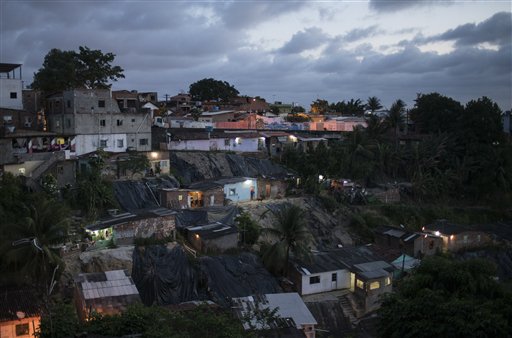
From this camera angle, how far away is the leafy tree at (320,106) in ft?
248

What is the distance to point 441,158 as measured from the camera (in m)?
47.4

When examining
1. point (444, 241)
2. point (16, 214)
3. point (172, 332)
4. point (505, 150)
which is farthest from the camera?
point (505, 150)

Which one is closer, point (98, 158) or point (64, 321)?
point (64, 321)

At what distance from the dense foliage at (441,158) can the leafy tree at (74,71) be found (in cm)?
1842

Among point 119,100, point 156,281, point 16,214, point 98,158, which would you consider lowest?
point 156,281

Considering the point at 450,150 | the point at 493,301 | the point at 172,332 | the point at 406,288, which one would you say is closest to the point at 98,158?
the point at 172,332

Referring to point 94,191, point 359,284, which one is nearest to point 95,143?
point 94,191

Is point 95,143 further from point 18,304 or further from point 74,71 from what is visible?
point 18,304

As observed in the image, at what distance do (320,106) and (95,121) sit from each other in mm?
48162

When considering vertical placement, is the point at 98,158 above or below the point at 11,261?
above

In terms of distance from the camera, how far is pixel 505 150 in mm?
45938

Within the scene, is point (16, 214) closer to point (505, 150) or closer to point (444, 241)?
point (444, 241)

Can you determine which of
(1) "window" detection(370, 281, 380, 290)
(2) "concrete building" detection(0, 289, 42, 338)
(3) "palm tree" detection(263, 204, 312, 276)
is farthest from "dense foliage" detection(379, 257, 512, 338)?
(2) "concrete building" detection(0, 289, 42, 338)

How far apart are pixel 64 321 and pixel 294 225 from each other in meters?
13.8
